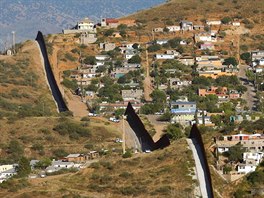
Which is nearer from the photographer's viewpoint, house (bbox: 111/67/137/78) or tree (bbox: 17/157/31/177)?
tree (bbox: 17/157/31/177)

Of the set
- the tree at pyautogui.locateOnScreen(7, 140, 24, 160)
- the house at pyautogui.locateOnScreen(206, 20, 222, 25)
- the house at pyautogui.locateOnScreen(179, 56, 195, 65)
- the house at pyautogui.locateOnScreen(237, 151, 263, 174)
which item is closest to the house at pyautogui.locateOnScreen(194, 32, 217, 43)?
the house at pyautogui.locateOnScreen(206, 20, 222, 25)

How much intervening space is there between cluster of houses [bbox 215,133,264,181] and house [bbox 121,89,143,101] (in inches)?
1339

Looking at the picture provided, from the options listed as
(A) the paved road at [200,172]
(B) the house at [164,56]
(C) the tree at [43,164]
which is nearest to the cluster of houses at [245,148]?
(A) the paved road at [200,172]

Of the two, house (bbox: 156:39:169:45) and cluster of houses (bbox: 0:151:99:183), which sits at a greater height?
house (bbox: 156:39:169:45)

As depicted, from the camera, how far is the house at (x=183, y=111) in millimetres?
70950

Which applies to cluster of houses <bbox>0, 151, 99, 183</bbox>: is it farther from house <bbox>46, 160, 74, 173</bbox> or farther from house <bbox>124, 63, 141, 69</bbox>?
house <bbox>124, 63, 141, 69</bbox>

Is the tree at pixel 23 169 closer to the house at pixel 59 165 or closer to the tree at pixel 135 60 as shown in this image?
the house at pixel 59 165

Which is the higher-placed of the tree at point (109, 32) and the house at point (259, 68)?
the tree at point (109, 32)

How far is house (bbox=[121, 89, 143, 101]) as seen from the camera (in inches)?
3233

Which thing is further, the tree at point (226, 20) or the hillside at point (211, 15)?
the tree at point (226, 20)

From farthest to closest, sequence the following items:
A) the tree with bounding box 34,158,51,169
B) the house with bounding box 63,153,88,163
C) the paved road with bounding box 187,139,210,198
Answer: the house with bounding box 63,153,88,163 < the tree with bounding box 34,158,51,169 < the paved road with bounding box 187,139,210,198

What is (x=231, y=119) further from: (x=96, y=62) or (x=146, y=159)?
(x=96, y=62)

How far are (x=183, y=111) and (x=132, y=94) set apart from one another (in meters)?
10.3

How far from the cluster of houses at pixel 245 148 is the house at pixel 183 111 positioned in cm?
→ 2195
